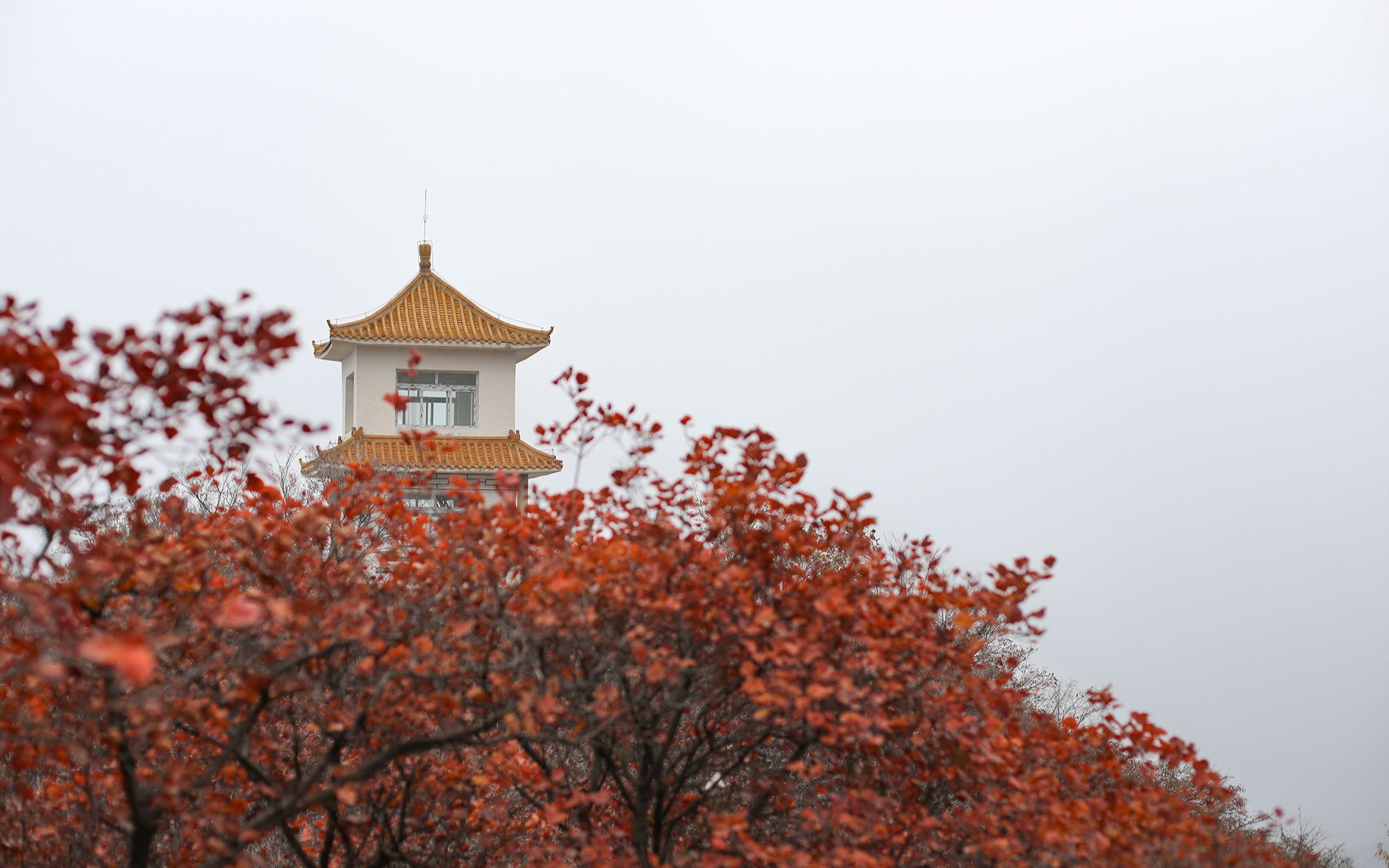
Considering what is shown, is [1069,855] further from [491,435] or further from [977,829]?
[491,435]

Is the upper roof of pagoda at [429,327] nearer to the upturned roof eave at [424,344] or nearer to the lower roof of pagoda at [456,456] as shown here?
the upturned roof eave at [424,344]

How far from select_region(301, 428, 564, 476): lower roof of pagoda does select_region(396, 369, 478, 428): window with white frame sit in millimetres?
570

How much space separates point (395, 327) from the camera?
79.7ft

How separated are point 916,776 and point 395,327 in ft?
66.7

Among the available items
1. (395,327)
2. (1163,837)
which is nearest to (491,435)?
(395,327)

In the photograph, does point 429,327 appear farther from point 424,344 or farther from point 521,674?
point 521,674

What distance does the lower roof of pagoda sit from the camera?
22.3 metres

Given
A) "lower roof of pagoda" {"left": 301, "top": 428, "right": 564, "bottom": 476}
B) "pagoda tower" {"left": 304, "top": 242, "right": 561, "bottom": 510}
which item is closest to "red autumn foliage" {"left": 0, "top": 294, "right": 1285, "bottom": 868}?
"lower roof of pagoda" {"left": 301, "top": 428, "right": 564, "bottom": 476}

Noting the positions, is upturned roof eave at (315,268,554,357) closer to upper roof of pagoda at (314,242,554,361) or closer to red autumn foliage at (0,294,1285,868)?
upper roof of pagoda at (314,242,554,361)

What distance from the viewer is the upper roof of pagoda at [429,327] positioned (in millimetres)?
24047

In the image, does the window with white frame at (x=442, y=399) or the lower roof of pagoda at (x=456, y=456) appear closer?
the lower roof of pagoda at (x=456, y=456)

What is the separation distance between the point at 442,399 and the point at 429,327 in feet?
4.59

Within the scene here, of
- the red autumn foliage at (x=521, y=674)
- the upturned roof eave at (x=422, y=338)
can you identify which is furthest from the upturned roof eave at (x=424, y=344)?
the red autumn foliage at (x=521, y=674)

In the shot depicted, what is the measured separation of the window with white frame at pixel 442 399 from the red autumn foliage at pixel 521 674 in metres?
18.2
